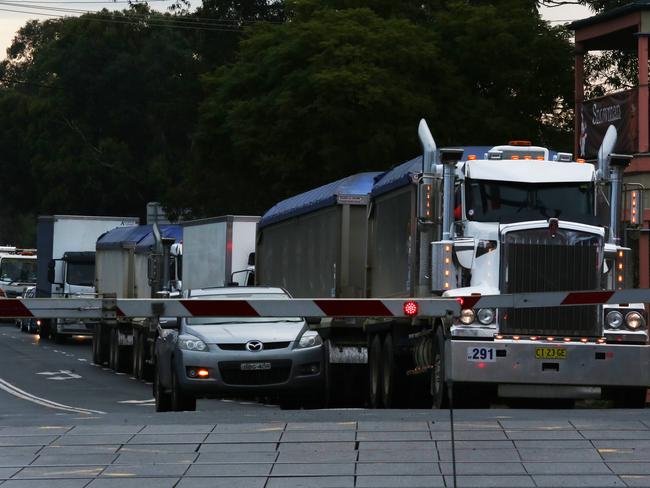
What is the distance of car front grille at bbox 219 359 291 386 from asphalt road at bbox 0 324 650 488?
2.64 meters

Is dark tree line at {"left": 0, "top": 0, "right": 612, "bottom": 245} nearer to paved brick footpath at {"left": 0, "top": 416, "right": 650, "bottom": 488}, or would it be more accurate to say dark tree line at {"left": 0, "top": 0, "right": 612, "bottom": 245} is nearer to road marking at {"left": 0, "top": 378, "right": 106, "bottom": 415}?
road marking at {"left": 0, "top": 378, "right": 106, "bottom": 415}

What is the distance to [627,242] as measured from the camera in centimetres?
1838

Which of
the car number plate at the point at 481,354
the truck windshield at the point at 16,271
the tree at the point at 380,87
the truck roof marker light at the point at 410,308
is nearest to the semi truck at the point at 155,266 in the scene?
the tree at the point at 380,87

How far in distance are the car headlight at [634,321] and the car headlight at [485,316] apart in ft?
5.08

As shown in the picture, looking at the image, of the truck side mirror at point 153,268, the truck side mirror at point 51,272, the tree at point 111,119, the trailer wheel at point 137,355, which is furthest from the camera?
the tree at point 111,119

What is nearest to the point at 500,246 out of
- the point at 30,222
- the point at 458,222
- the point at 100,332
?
the point at 458,222

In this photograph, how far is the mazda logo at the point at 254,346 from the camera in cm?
1861

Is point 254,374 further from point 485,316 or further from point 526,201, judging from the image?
point 526,201

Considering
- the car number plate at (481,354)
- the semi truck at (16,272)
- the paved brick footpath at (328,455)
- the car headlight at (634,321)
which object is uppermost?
the semi truck at (16,272)

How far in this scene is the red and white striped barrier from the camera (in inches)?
476

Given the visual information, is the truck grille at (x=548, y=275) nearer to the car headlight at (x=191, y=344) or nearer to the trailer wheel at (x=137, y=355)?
the car headlight at (x=191, y=344)

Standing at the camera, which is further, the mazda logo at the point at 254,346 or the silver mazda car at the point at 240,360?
the mazda logo at the point at 254,346

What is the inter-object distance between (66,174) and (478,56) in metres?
35.4

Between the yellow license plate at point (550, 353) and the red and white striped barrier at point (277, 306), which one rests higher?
the red and white striped barrier at point (277, 306)
